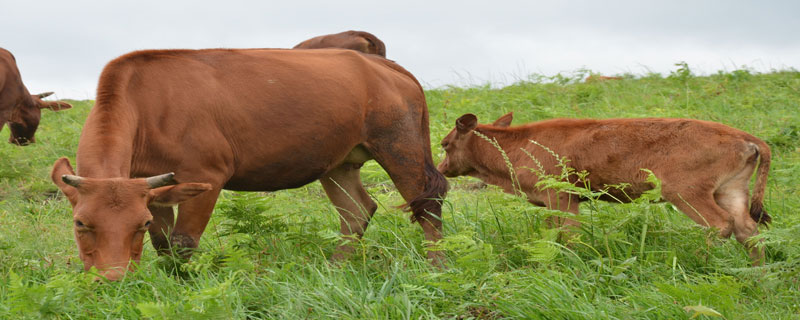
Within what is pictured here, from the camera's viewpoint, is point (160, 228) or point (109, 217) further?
point (160, 228)

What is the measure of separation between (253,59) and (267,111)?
0.56 meters

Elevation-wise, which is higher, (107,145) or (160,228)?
(107,145)

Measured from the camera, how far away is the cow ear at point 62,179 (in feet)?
16.9

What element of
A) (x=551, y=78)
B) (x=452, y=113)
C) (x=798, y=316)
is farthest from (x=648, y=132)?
A: (x=551, y=78)

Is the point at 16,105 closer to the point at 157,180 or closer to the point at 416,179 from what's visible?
the point at 416,179

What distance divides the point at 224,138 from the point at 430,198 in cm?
189

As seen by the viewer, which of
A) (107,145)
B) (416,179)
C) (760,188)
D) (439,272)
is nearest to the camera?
(439,272)

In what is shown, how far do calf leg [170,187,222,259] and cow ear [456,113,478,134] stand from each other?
3098 mm

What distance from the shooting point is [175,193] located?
5.29m

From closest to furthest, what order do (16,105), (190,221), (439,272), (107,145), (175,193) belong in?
(439,272)
(175,193)
(107,145)
(190,221)
(16,105)

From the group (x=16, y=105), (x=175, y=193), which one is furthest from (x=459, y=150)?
(x=16, y=105)

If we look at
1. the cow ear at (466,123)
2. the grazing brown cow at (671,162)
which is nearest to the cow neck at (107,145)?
the grazing brown cow at (671,162)

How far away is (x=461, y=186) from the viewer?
10.8 meters

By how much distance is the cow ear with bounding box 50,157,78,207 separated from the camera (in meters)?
5.15
